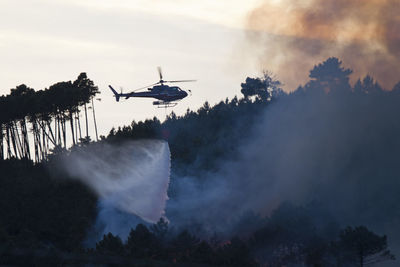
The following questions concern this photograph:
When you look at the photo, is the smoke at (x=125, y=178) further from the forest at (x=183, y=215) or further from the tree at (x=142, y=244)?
the tree at (x=142, y=244)

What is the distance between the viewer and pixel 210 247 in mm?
134500

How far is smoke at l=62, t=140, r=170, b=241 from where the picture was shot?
164 meters

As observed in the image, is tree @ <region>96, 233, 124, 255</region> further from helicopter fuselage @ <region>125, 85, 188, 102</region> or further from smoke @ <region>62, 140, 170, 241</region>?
helicopter fuselage @ <region>125, 85, 188, 102</region>

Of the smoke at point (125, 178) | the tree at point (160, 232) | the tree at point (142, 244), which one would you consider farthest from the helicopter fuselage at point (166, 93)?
the tree at point (142, 244)

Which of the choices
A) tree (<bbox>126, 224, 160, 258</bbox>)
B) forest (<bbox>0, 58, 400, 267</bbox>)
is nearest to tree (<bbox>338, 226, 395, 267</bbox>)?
forest (<bbox>0, 58, 400, 267</bbox>)

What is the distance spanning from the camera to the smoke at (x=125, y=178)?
6437 inches

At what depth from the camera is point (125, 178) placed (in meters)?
182

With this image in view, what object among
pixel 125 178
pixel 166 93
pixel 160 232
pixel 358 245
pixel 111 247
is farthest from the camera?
pixel 125 178

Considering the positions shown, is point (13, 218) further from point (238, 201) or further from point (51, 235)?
point (238, 201)

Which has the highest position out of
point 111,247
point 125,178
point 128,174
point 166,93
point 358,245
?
point 166,93

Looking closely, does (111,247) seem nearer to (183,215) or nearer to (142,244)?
(142,244)

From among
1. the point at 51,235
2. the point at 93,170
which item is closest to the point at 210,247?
the point at 51,235

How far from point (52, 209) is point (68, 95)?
111 ft

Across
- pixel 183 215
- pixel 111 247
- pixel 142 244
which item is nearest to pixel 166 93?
pixel 183 215
